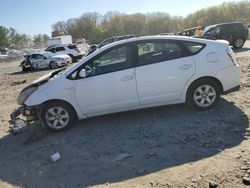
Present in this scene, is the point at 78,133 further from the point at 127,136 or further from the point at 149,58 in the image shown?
the point at 149,58

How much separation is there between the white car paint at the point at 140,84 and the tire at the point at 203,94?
0.37 ft

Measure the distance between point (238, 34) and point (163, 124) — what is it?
17.5 m

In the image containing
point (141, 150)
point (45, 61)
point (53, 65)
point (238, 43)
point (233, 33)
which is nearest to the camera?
point (141, 150)

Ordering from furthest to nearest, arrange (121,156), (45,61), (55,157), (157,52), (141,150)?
1. (45,61)
2. (157,52)
3. (55,157)
4. (141,150)
5. (121,156)

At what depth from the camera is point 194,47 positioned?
661 centimetres

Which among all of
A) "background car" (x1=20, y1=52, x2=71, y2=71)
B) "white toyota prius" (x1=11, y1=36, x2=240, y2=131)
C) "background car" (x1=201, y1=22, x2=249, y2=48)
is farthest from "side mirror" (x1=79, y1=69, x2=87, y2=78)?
"background car" (x1=20, y1=52, x2=71, y2=71)

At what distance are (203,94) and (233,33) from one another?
16815 millimetres

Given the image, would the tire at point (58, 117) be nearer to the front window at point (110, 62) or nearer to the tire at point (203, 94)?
the front window at point (110, 62)

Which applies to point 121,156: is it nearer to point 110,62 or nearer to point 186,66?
point 110,62

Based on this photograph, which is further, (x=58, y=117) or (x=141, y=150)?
(x=58, y=117)

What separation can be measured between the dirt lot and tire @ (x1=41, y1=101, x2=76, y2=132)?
163mm

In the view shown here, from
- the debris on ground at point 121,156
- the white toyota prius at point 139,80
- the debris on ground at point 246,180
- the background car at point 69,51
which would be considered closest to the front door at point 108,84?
the white toyota prius at point 139,80

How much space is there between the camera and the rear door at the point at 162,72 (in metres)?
→ 6.42

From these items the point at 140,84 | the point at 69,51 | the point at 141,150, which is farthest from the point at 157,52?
the point at 69,51
